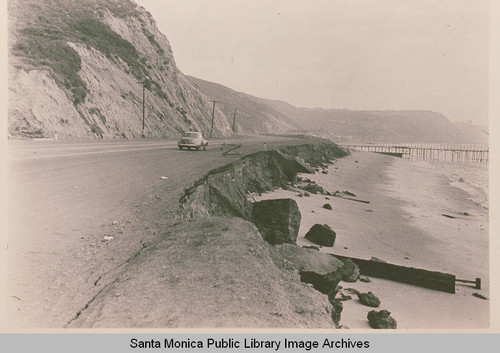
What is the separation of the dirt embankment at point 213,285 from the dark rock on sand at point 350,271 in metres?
0.81

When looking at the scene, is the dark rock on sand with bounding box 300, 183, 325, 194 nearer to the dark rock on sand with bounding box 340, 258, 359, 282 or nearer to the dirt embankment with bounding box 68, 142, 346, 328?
the dark rock on sand with bounding box 340, 258, 359, 282

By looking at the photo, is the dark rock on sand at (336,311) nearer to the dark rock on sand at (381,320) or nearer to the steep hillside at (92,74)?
the dark rock on sand at (381,320)

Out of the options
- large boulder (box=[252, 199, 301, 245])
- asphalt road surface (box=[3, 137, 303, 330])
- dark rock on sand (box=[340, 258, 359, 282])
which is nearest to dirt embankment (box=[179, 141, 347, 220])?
large boulder (box=[252, 199, 301, 245])

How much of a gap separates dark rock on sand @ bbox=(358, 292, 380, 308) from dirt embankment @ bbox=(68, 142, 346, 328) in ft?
2.56

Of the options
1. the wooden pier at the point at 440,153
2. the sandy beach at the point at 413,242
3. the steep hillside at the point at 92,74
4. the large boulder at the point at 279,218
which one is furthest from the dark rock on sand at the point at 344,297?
the wooden pier at the point at 440,153

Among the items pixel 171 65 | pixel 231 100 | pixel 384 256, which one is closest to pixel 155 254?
pixel 384 256

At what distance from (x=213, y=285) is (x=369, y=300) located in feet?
14.5

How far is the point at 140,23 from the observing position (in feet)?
233

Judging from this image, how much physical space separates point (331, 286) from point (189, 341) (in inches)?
169

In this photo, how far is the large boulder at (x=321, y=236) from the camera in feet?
47.5

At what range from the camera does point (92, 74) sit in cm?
4819

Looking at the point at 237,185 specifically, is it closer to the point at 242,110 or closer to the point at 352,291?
the point at 352,291

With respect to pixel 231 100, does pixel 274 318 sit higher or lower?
lower

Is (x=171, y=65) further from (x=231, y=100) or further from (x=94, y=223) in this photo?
(x=231, y=100)
